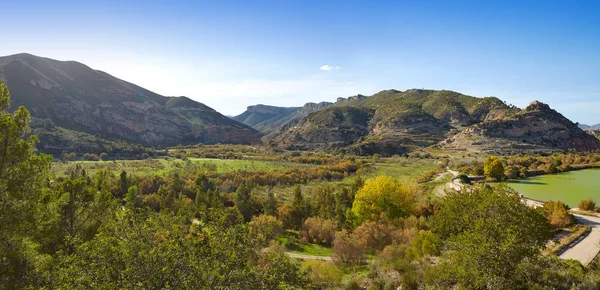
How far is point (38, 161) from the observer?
12.6 metres

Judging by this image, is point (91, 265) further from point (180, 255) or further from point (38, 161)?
point (38, 161)

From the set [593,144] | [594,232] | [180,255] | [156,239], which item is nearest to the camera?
[180,255]

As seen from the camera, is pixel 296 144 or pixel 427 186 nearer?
pixel 427 186

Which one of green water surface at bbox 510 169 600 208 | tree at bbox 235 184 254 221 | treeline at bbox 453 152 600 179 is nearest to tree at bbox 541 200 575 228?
green water surface at bbox 510 169 600 208

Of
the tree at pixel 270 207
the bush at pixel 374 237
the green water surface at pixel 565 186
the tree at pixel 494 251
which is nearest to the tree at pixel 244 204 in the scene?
the tree at pixel 270 207

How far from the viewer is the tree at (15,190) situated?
11492 millimetres

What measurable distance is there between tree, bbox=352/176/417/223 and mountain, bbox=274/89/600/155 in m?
110

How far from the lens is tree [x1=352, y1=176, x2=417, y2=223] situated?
43.8 m

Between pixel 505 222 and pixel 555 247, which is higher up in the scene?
pixel 505 222

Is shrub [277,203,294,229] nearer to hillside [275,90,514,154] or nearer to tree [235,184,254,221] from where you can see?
tree [235,184,254,221]

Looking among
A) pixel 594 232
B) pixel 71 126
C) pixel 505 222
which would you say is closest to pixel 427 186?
pixel 594 232

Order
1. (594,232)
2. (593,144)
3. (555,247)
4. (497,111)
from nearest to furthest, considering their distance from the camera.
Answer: (555,247)
(594,232)
(593,144)
(497,111)

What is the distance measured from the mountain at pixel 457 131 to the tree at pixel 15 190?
150 meters

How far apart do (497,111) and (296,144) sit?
372ft
